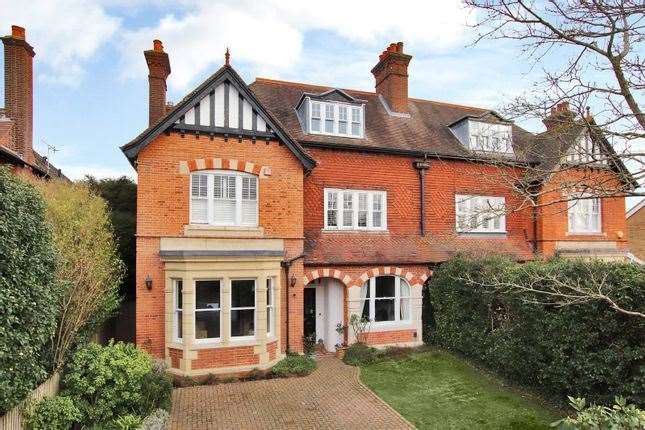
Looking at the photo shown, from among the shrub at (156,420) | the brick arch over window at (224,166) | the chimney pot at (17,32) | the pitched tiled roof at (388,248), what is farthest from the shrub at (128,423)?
the chimney pot at (17,32)

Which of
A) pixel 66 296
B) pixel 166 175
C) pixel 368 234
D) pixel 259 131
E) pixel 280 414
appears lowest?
pixel 280 414

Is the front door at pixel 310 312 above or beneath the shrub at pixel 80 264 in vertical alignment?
beneath

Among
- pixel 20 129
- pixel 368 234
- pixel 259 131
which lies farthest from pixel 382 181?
pixel 20 129

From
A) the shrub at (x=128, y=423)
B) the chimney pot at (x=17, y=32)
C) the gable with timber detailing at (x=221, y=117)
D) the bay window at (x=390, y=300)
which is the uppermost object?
the chimney pot at (x=17, y=32)

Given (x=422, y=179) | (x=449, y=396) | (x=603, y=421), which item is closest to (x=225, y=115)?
(x=422, y=179)

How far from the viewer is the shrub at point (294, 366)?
41.3ft

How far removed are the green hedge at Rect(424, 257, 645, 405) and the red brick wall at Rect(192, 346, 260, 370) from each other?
6714 mm

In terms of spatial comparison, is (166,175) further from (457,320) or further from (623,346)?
(623,346)

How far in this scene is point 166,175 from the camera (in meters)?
12.9

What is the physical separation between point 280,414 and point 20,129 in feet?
45.9

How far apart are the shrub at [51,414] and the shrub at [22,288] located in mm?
447

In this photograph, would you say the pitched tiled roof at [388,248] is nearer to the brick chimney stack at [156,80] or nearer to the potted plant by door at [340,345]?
the potted plant by door at [340,345]

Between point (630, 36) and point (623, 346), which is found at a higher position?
point (630, 36)

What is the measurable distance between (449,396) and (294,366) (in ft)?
14.5
